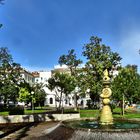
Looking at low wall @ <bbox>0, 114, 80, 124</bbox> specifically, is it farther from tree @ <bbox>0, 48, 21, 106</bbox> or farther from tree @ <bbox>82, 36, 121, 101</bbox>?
tree @ <bbox>0, 48, 21, 106</bbox>

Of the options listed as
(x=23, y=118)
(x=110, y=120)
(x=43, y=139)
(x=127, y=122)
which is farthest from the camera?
(x=23, y=118)

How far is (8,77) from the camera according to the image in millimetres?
66688

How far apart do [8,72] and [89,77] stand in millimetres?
21262

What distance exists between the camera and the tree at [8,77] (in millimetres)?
63903

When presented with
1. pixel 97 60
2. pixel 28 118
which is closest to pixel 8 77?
pixel 97 60

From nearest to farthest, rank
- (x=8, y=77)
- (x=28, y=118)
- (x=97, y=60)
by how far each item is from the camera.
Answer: (x=28, y=118) → (x=97, y=60) → (x=8, y=77)

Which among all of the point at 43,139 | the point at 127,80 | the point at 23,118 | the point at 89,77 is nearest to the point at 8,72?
the point at 89,77

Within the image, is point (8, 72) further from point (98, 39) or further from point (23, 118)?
point (23, 118)

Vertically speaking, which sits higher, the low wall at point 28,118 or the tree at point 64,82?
the tree at point 64,82

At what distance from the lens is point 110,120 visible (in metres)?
20.4

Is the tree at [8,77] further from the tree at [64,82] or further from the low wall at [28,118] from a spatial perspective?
the low wall at [28,118]

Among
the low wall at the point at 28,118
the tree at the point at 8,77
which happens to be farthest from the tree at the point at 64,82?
the low wall at the point at 28,118

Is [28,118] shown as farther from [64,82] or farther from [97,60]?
[64,82]

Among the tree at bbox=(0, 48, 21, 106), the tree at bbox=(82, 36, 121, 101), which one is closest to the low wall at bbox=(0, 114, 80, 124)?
the tree at bbox=(82, 36, 121, 101)
